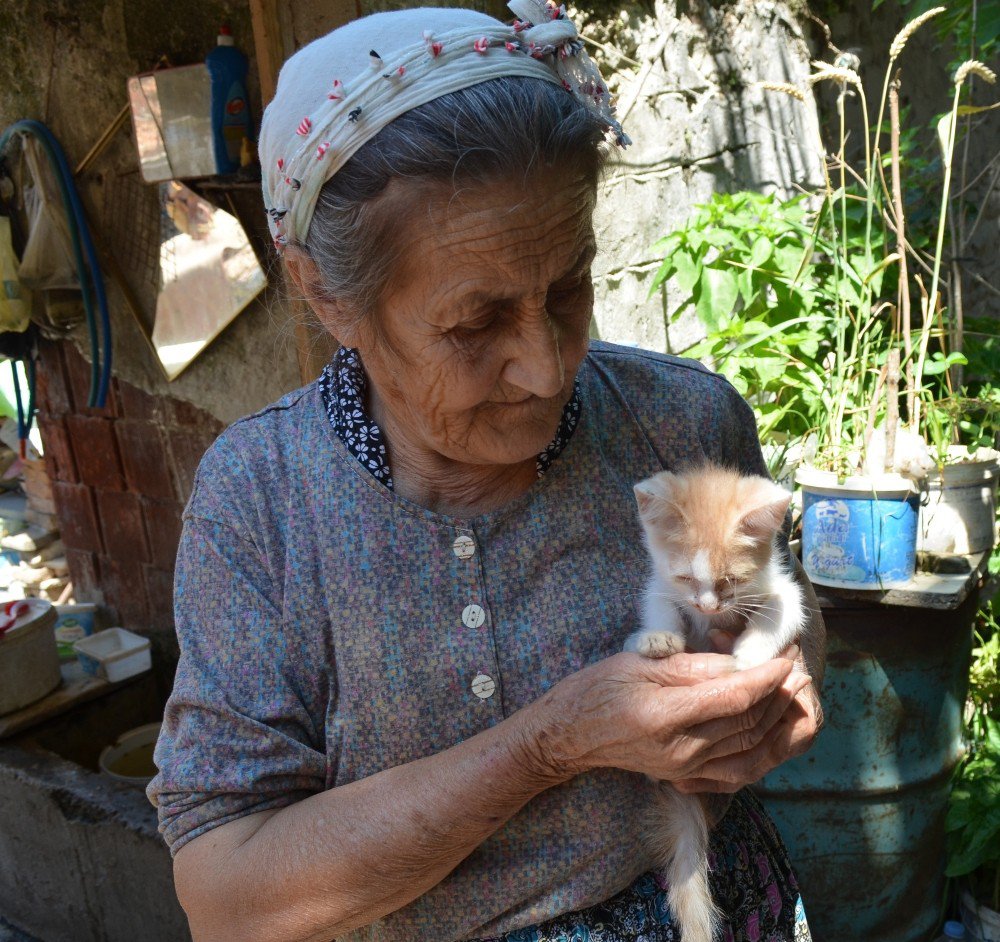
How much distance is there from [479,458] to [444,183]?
0.41m

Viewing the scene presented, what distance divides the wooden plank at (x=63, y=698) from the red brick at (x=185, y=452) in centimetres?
93

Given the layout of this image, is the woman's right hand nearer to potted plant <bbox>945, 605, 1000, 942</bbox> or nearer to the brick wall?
potted plant <bbox>945, 605, 1000, 942</bbox>

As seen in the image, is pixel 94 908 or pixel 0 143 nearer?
pixel 94 908

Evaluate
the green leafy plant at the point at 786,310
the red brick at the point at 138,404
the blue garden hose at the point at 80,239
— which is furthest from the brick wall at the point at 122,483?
the green leafy plant at the point at 786,310

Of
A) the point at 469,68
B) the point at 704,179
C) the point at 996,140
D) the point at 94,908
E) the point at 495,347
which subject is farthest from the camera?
the point at 996,140

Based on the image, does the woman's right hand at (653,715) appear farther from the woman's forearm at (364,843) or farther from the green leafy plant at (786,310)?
the green leafy plant at (786,310)

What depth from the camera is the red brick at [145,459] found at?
4.04 metres

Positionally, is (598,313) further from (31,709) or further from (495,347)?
(31,709)

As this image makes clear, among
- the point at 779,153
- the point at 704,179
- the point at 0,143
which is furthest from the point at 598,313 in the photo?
the point at 0,143

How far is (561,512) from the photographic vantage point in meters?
1.49

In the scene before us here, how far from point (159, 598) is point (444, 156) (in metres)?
3.63

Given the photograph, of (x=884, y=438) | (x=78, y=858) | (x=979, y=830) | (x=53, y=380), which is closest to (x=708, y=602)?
(x=884, y=438)

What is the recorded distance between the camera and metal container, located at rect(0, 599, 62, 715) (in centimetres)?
383

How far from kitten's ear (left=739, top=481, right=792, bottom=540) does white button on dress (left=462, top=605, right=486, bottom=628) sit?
0.44m
